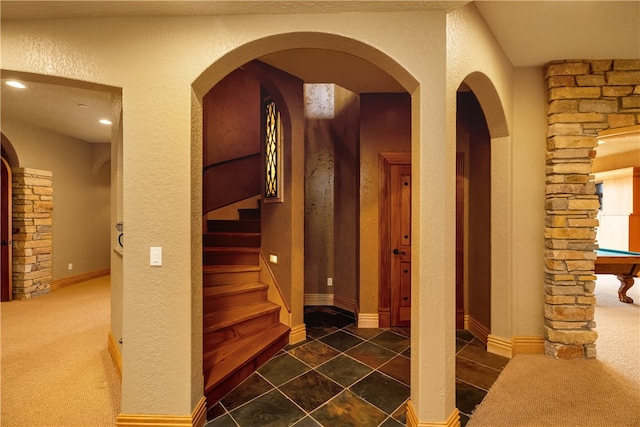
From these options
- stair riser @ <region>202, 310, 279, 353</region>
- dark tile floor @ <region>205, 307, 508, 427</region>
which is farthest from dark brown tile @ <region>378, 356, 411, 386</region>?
stair riser @ <region>202, 310, 279, 353</region>

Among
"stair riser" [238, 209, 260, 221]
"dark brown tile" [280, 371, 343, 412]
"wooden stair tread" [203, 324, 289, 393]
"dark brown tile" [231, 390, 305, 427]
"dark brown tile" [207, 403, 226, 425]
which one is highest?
"stair riser" [238, 209, 260, 221]

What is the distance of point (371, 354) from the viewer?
9.13ft

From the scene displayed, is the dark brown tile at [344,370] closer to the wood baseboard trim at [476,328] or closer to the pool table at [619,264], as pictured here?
the wood baseboard trim at [476,328]

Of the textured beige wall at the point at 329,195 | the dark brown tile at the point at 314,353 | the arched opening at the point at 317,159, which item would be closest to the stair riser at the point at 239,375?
the dark brown tile at the point at 314,353

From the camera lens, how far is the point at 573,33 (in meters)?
2.24

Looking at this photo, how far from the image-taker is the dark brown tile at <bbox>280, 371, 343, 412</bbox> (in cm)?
209

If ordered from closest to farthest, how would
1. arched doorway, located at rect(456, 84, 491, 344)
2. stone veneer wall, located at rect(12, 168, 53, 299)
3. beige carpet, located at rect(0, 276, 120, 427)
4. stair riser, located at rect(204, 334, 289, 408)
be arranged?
beige carpet, located at rect(0, 276, 120, 427), stair riser, located at rect(204, 334, 289, 408), arched doorway, located at rect(456, 84, 491, 344), stone veneer wall, located at rect(12, 168, 53, 299)

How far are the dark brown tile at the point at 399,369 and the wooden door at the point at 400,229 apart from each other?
2.67ft

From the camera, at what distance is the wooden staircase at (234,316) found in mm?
2268

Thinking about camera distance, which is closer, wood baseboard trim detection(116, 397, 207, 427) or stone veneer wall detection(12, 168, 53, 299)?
wood baseboard trim detection(116, 397, 207, 427)

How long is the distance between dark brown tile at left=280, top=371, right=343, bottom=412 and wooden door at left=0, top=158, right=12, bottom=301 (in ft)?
15.7

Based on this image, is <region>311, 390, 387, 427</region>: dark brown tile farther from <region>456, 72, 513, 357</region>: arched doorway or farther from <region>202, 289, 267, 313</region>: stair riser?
<region>456, 72, 513, 357</region>: arched doorway

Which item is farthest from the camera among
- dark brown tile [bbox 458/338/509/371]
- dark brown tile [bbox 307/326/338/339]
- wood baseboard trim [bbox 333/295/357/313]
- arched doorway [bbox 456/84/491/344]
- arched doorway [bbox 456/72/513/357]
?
wood baseboard trim [bbox 333/295/357/313]

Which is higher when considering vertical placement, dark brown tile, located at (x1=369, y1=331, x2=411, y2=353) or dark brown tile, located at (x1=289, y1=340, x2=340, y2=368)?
dark brown tile, located at (x1=289, y1=340, x2=340, y2=368)
